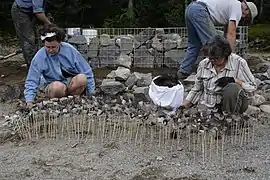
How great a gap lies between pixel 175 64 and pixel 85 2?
460 centimetres

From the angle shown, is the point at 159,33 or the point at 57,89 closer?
the point at 57,89

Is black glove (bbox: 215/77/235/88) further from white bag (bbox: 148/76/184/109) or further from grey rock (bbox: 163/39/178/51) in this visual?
grey rock (bbox: 163/39/178/51)

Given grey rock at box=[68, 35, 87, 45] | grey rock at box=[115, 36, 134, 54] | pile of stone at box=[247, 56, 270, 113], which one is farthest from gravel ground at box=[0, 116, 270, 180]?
grey rock at box=[115, 36, 134, 54]

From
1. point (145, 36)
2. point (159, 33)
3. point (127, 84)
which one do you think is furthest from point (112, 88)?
point (159, 33)

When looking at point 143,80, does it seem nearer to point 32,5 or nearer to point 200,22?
point 200,22

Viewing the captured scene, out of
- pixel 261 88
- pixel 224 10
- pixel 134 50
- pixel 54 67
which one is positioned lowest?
pixel 261 88

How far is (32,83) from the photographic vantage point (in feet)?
12.3

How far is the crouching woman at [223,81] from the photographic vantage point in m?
3.34

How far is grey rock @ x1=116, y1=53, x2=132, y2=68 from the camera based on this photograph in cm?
651

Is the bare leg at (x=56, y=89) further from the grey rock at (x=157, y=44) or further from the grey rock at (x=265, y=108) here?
the grey rock at (x=157, y=44)

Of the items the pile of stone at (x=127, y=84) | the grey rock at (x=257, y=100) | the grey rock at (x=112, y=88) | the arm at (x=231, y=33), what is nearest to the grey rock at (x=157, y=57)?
the pile of stone at (x=127, y=84)

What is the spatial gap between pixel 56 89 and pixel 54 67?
177 mm

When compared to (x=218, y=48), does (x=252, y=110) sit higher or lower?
lower

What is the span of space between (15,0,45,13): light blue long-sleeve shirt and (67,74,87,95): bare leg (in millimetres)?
1739
